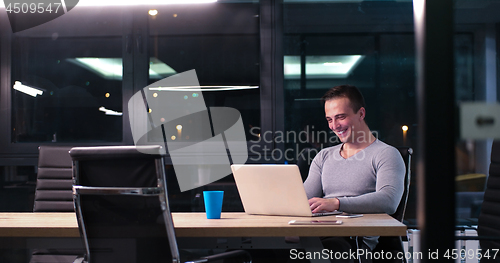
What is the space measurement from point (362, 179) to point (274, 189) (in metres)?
0.59

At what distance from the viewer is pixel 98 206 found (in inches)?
61.0

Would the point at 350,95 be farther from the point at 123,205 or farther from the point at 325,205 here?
the point at 123,205

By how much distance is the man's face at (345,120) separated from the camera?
94.4 inches

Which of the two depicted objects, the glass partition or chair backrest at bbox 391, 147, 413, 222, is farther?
the glass partition

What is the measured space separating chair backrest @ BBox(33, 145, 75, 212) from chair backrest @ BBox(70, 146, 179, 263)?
113 centimetres

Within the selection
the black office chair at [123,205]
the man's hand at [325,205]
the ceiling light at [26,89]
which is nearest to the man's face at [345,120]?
the man's hand at [325,205]

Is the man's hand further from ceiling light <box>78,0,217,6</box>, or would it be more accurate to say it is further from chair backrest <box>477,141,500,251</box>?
ceiling light <box>78,0,217,6</box>

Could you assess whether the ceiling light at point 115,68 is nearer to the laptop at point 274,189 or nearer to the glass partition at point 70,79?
the glass partition at point 70,79

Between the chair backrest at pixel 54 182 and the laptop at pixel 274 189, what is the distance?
121 centimetres

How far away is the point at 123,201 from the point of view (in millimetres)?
1514

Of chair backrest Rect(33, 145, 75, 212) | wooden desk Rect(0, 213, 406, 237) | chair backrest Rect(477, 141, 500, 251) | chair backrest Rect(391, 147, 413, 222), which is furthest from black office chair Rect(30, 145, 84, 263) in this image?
chair backrest Rect(477, 141, 500, 251)

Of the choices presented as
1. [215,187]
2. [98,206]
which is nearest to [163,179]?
[98,206]

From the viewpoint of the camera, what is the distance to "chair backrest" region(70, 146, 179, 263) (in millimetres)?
1477

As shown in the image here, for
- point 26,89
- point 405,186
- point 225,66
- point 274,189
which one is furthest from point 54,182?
point 405,186
